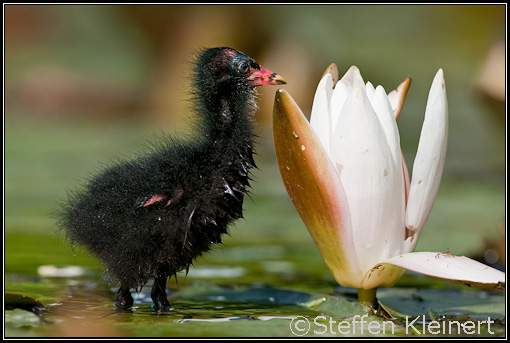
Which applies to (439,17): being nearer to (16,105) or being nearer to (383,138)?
(16,105)

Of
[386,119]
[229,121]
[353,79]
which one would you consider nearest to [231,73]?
[229,121]

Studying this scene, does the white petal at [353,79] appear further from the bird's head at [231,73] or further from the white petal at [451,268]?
the white petal at [451,268]

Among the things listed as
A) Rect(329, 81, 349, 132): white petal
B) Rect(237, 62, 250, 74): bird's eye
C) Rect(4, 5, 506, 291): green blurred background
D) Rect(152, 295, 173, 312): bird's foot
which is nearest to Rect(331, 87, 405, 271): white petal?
Rect(329, 81, 349, 132): white petal

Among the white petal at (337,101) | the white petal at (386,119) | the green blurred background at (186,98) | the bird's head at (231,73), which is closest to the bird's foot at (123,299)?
the green blurred background at (186,98)

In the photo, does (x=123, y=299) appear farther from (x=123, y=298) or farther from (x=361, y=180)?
(x=361, y=180)

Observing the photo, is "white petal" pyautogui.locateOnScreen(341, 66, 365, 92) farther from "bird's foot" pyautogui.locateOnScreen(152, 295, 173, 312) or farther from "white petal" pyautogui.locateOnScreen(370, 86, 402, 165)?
"bird's foot" pyautogui.locateOnScreen(152, 295, 173, 312)

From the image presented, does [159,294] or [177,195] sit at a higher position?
[177,195]
